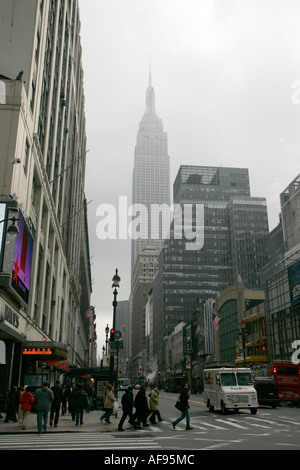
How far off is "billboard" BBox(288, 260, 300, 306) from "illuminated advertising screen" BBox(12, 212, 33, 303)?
39967 millimetres

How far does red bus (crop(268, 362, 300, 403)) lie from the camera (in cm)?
3744

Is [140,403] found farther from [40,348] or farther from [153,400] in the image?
[40,348]

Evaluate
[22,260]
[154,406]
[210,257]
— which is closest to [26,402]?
[154,406]

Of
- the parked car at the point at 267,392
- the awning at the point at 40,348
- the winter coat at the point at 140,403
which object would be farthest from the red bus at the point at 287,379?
the winter coat at the point at 140,403

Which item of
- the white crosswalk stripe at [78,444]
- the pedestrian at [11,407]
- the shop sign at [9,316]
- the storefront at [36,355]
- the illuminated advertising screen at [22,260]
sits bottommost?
the white crosswalk stripe at [78,444]

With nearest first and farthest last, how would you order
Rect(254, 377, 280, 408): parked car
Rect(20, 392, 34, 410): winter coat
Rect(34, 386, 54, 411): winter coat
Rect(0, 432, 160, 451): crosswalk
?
Rect(0, 432, 160, 451): crosswalk
Rect(34, 386, 54, 411): winter coat
Rect(20, 392, 34, 410): winter coat
Rect(254, 377, 280, 408): parked car

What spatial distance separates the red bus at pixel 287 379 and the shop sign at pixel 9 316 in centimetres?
2179

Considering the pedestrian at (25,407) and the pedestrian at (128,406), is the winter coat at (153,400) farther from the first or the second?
the pedestrian at (25,407)

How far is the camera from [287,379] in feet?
124

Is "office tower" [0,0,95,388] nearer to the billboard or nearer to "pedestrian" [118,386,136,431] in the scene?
"pedestrian" [118,386,136,431]

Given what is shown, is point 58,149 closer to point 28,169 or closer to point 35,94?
point 35,94

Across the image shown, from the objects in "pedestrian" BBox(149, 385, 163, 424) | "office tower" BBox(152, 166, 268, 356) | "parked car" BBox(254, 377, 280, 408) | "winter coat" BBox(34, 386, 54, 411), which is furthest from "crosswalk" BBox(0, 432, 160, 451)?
"office tower" BBox(152, 166, 268, 356)

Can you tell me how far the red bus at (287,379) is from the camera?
37.4 metres

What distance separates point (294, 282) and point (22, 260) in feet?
140
